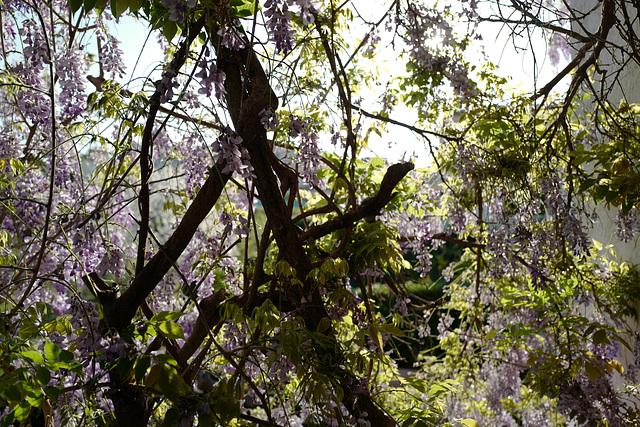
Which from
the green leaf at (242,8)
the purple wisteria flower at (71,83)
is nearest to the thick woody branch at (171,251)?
the green leaf at (242,8)

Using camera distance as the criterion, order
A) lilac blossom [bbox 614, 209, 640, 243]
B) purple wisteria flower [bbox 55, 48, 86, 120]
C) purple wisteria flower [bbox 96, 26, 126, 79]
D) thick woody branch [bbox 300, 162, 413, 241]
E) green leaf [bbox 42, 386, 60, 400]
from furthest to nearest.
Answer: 1. lilac blossom [bbox 614, 209, 640, 243]
2. purple wisteria flower [bbox 96, 26, 126, 79]
3. purple wisteria flower [bbox 55, 48, 86, 120]
4. thick woody branch [bbox 300, 162, 413, 241]
5. green leaf [bbox 42, 386, 60, 400]

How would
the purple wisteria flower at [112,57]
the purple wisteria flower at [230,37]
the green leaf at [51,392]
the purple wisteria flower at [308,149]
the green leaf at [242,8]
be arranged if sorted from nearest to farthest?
the green leaf at [51,392], the purple wisteria flower at [230,37], the green leaf at [242,8], the purple wisteria flower at [308,149], the purple wisteria flower at [112,57]

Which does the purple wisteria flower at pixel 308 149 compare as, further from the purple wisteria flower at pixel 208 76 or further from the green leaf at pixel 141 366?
the green leaf at pixel 141 366

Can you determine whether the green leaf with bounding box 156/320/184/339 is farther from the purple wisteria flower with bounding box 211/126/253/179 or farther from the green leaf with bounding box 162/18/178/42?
the green leaf with bounding box 162/18/178/42

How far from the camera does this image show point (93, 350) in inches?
42.4

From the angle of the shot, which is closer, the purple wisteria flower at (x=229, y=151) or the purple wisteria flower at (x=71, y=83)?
the purple wisteria flower at (x=229, y=151)

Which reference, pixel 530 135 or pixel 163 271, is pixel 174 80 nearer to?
pixel 163 271

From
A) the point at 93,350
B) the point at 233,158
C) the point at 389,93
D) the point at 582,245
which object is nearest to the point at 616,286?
the point at 582,245

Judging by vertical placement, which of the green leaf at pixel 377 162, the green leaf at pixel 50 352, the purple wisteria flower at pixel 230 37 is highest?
the green leaf at pixel 377 162

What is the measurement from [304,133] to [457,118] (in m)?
1.30

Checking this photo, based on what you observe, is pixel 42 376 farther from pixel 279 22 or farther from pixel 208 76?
pixel 279 22

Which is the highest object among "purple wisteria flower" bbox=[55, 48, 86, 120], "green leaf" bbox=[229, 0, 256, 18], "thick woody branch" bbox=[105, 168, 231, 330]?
"purple wisteria flower" bbox=[55, 48, 86, 120]

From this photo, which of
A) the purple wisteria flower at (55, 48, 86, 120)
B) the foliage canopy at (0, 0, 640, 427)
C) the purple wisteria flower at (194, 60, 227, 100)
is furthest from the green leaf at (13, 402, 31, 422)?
the purple wisteria flower at (55, 48, 86, 120)

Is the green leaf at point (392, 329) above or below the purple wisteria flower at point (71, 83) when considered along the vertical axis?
Answer: below
